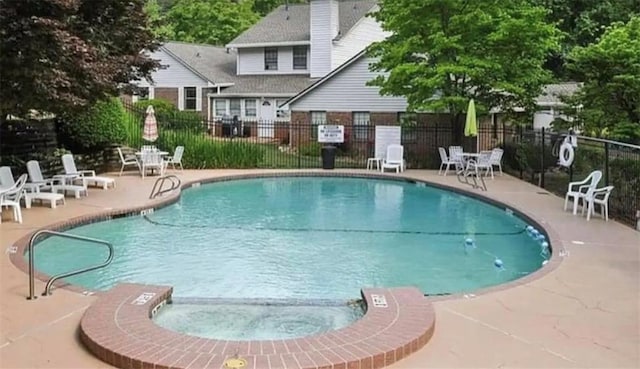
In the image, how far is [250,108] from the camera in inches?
1203

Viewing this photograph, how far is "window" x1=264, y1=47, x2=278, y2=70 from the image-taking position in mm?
31297

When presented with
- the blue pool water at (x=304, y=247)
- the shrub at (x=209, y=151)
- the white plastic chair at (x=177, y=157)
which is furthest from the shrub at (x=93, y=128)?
the blue pool water at (x=304, y=247)

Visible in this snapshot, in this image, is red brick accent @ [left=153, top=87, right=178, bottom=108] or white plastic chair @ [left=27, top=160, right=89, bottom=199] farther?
red brick accent @ [left=153, top=87, right=178, bottom=108]

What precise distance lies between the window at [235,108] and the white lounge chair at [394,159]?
12.4 metres

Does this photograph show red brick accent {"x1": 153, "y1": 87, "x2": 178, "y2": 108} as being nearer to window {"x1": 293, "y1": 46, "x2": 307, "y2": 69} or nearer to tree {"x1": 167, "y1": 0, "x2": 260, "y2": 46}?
window {"x1": 293, "y1": 46, "x2": 307, "y2": 69}

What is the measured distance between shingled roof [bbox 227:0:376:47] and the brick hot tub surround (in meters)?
25.5

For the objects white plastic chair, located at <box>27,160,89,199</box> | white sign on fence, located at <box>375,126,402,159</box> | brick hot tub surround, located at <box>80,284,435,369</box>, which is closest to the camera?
brick hot tub surround, located at <box>80,284,435,369</box>

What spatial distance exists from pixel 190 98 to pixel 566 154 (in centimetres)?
2234

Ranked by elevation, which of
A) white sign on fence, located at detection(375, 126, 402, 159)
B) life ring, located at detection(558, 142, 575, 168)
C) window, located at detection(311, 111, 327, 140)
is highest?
window, located at detection(311, 111, 327, 140)

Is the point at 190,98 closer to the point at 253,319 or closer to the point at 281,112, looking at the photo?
the point at 281,112

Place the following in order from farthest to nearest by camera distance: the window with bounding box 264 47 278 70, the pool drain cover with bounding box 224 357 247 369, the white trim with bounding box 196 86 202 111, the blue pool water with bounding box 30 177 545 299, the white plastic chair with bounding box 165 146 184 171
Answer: the white trim with bounding box 196 86 202 111
the window with bounding box 264 47 278 70
the white plastic chair with bounding box 165 146 184 171
the blue pool water with bounding box 30 177 545 299
the pool drain cover with bounding box 224 357 247 369

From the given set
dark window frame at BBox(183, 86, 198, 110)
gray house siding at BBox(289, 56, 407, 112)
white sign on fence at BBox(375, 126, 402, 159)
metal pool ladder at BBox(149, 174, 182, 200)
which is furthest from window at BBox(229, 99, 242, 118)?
metal pool ladder at BBox(149, 174, 182, 200)

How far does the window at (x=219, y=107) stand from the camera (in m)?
31.2

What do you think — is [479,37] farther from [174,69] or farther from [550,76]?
[174,69]
